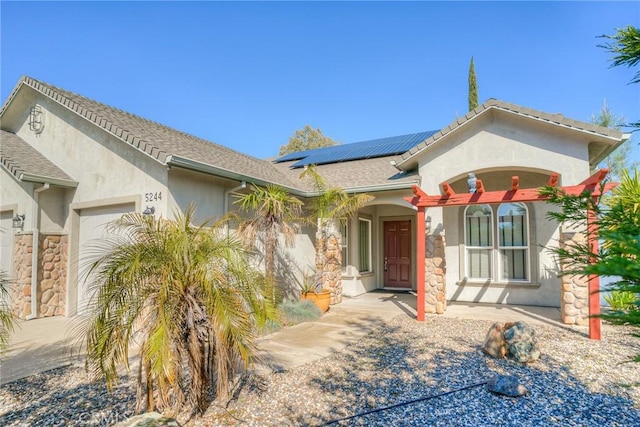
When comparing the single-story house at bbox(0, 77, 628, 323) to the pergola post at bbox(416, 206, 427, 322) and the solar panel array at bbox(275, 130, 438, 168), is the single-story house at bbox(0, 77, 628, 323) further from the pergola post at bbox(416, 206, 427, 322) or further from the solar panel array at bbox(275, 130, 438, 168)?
the solar panel array at bbox(275, 130, 438, 168)

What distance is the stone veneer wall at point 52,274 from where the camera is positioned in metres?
8.74

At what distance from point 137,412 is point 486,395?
4.21 m

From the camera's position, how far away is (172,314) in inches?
142

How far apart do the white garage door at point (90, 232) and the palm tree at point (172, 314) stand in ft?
16.7

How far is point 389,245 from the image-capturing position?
44.4 ft

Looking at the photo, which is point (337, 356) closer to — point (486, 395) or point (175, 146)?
point (486, 395)

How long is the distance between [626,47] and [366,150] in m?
12.8

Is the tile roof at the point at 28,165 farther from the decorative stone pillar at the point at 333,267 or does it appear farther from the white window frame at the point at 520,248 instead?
the white window frame at the point at 520,248

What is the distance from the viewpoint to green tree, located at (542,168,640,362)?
42.3 inches

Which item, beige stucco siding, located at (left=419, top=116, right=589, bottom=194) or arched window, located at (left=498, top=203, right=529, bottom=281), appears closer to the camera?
beige stucco siding, located at (left=419, top=116, right=589, bottom=194)

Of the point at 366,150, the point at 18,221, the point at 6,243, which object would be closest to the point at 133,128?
the point at 18,221

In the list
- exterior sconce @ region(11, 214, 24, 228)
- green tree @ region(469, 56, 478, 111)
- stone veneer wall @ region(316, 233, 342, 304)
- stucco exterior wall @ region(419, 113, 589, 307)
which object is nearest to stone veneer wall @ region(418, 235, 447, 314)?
stucco exterior wall @ region(419, 113, 589, 307)

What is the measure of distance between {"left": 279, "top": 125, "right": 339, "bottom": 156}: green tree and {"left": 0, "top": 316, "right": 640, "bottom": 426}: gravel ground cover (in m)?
32.8

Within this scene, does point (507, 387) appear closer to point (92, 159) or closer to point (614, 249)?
point (614, 249)
